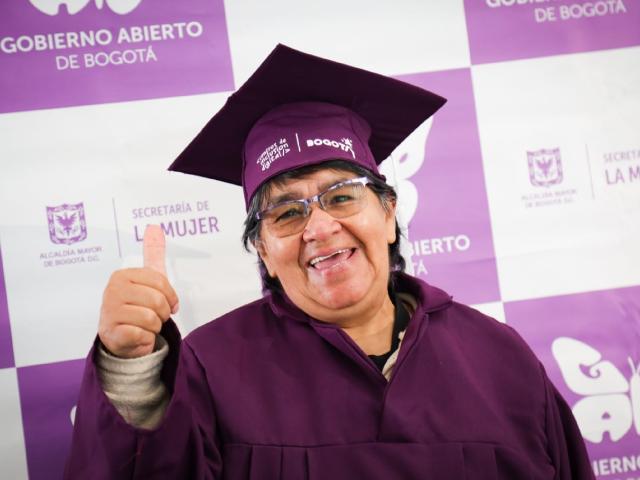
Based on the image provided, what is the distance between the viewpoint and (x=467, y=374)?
141 cm

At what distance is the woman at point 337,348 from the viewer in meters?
1.29

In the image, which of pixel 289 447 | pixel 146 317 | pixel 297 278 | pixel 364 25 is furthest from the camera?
pixel 364 25

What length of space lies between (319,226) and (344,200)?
102 millimetres

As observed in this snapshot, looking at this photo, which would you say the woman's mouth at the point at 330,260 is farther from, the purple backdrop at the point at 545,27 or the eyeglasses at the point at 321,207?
the purple backdrop at the point at 545,27

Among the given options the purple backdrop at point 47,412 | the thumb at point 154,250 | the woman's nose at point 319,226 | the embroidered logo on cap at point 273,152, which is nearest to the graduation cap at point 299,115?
the embroidered logo on cap at point 273,152

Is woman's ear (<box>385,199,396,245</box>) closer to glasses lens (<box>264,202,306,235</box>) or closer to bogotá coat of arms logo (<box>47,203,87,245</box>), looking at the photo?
glasses lens (<box>264,202,306,235</box>)

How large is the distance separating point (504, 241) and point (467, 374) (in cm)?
76

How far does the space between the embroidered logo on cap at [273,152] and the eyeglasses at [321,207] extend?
10 cm

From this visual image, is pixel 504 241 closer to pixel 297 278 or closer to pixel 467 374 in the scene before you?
pixel 467 374

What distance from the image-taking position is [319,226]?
1.33 meters

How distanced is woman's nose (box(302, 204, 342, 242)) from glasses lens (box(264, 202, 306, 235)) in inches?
1.3

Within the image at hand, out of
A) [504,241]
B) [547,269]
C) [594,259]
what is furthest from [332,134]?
[594,259]

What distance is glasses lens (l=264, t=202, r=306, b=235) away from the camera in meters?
1.38

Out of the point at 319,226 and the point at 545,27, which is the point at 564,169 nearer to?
the point at 545,27
